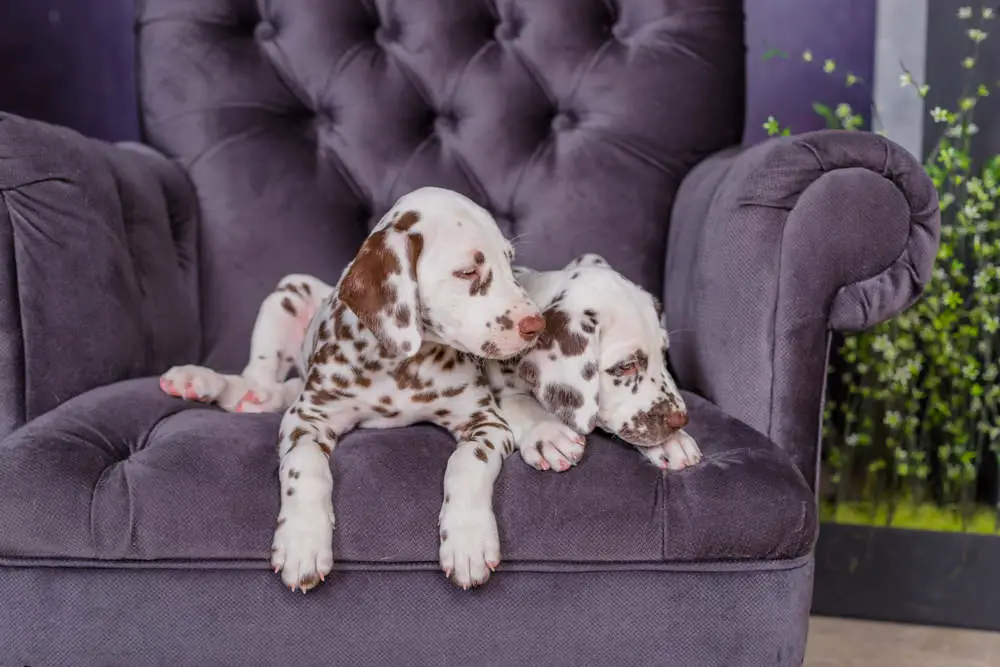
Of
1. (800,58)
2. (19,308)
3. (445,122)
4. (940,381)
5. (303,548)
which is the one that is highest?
(800,58)

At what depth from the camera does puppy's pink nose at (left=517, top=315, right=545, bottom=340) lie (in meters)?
→ 1.87

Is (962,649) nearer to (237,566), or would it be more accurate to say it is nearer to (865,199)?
(865,199)

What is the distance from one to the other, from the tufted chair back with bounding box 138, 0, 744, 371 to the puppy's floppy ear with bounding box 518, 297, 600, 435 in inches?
31.2

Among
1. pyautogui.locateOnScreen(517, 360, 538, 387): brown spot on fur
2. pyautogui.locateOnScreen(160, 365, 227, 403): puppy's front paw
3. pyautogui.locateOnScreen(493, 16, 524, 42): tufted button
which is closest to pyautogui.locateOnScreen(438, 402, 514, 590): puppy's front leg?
pyautogui.locateOnScreen(517, 360, 538, 387): brown spot on fur

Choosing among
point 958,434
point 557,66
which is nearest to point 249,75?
point 557,66

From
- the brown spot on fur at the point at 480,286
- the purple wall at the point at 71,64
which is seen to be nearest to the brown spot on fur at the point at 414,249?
the brown spot on fur at the point at 480,286

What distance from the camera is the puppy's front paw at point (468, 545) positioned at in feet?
5.47

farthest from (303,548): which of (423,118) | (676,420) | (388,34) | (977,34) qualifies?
(977,34)

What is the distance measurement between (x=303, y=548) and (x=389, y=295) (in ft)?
1.54

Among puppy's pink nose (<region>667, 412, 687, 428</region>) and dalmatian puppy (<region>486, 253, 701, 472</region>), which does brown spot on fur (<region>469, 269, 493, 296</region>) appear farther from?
puppy's pink nose (<region>667, 412, 687, 428</region>)

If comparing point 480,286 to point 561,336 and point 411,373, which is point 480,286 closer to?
point 561,336

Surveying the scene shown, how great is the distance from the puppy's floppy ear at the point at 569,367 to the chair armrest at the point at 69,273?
0.89 m

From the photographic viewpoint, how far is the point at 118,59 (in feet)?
11.8

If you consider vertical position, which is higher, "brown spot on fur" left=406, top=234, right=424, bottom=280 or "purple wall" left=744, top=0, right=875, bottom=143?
"purple wall" left=744, top=0, right=875, bottom=143
